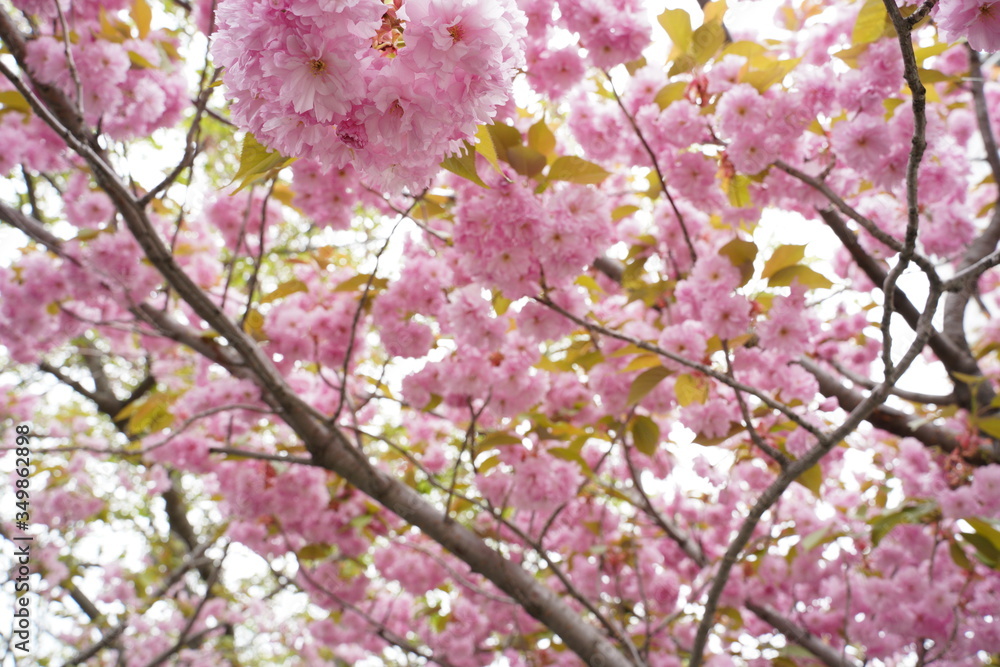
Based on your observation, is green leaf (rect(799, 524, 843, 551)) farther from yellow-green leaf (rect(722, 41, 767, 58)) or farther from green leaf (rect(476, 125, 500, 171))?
green leaf (rect(476, 125, 500, 171))

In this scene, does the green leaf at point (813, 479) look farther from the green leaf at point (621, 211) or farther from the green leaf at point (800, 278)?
the green leaf at point (621, 211)

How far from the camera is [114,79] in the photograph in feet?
7.06

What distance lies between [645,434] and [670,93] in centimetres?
118

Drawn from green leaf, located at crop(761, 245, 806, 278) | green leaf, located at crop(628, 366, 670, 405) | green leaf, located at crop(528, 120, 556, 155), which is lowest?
green leaf, located at crop(628, 366, 670, 405)

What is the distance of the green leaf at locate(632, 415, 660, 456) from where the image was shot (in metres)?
2.29

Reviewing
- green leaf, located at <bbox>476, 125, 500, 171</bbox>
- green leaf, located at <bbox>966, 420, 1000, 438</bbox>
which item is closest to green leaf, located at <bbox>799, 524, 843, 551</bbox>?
green leaf, located at <bbox>966, 420, 1000, 438</bbox>

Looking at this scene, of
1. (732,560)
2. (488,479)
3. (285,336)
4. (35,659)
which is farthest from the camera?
(35,659)

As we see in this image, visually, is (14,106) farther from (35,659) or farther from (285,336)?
(35,659)

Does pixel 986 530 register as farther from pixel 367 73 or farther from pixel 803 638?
pixel 367 73

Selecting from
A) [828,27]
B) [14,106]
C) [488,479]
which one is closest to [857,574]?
[488,479]

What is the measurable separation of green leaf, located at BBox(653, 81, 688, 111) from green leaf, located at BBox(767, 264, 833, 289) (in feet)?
2.19

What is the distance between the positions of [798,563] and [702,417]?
1457mm

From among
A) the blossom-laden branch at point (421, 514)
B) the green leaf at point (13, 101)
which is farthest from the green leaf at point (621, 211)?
the green leaf at point (13, 101)

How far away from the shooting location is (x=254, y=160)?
0.98 metres
